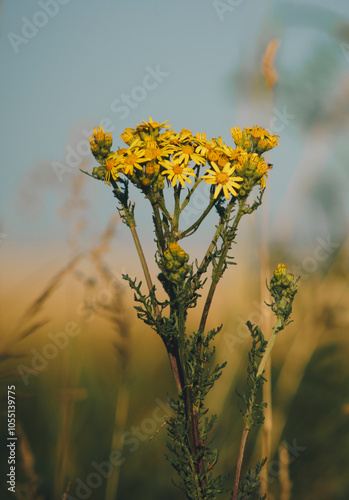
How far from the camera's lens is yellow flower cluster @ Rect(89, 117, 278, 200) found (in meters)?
1.56

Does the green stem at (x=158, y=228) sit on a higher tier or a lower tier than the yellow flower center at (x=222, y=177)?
lower

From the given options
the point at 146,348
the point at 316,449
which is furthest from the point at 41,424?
the point at 316,449

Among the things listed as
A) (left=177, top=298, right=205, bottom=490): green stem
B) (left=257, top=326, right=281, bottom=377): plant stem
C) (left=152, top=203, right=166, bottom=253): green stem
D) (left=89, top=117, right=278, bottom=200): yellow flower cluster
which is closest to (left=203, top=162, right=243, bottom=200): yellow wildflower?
(left=89, top=117, right=278, bottom=200): yellow flower cluster

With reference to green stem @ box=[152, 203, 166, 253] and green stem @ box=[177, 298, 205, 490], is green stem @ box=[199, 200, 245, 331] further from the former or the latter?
green stem @ box=[152, 203, 166, 253]

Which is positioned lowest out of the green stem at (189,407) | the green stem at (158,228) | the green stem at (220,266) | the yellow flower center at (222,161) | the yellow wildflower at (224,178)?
the green stem at (189,407)

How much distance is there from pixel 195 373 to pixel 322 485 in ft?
4.25

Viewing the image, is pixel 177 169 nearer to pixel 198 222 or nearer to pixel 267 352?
pixel 198 222

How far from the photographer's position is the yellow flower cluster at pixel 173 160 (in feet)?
5.11

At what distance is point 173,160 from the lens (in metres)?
1.59

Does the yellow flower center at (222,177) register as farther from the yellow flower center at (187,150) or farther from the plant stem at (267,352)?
the plant stem at (267,352)

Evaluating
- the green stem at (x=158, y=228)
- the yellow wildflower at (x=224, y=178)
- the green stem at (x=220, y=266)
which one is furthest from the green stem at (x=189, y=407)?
the yellow wildflower at (x=224, y=178)

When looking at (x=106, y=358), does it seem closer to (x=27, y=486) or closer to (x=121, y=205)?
(x=27, y=486)

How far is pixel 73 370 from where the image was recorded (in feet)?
7.66

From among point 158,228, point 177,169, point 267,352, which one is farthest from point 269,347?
point 177,169
